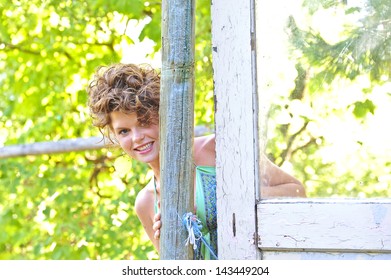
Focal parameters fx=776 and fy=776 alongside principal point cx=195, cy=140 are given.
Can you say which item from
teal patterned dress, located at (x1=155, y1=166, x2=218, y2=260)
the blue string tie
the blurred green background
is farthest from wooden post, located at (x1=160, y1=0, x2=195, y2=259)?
the blurred green background

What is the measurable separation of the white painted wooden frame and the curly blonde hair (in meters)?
0.28

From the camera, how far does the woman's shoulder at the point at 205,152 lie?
7.98 ft

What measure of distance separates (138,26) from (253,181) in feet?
8.61

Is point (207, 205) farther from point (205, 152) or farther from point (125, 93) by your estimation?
point (125, 93)

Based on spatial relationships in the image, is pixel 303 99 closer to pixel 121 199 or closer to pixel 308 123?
pixel 308 123

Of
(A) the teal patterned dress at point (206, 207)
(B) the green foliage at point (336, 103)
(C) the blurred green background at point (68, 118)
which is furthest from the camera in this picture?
(C) the blurred green background at point (68, 118)

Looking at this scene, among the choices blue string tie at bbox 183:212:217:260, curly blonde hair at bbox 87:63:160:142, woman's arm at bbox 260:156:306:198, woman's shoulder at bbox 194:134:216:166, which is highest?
curly blonde hair at bbox 87:63:160:142

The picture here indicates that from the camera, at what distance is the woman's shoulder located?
243cm

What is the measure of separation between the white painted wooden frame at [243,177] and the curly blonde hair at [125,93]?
0.91 ft

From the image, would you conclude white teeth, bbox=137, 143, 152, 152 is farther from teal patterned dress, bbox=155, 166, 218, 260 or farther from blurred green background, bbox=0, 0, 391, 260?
blurred green background, bbox=0, 0, 391, 260

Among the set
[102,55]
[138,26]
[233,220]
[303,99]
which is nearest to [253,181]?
[233,220]

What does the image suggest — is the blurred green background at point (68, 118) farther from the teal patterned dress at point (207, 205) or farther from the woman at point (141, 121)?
the teal patterned dress at point (207, 205)

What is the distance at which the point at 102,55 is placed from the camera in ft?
17.2

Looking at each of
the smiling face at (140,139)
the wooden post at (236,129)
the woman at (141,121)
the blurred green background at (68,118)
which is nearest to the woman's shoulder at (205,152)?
the woman at (141,121)
